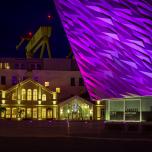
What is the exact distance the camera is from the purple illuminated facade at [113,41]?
129 ft

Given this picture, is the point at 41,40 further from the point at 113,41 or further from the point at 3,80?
the point at 113,41

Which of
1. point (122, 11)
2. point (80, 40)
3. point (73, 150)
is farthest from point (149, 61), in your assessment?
point (73, 150)

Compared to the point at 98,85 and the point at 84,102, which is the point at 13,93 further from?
the point at 98,85

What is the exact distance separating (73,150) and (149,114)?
79.2 feet

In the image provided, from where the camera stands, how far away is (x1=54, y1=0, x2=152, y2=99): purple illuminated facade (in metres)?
39.3

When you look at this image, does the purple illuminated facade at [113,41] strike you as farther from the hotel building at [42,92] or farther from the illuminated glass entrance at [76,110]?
the illuminated glass entrance at [76,110]

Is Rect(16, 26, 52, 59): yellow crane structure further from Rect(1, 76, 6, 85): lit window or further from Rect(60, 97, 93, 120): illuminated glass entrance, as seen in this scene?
Rect(60, 97, 93, 120): illuminated glass entrance

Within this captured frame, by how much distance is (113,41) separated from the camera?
41.6m

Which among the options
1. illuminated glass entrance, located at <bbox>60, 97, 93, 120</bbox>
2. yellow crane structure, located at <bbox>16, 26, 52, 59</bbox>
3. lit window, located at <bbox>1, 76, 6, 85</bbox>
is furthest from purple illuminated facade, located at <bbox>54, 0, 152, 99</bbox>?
yellow crane structure, located at <bbox>16, 26, 52, 59</bbox>

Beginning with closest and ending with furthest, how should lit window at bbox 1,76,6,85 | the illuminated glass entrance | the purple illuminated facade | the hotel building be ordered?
the purple illuminated facade < the hotel building < lit window at bbox 1,76,6,85 < the illuminated glass entrance

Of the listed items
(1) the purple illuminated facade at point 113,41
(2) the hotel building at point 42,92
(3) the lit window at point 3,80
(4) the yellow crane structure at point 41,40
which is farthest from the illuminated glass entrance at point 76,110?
(1) the purple illuminated facade at point 113,41

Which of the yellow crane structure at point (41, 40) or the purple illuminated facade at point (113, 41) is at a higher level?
the yellow crane structure at point (41, 40)

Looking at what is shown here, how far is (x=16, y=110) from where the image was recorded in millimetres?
88438

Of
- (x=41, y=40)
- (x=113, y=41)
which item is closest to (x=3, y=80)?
(x=41, y=40)
